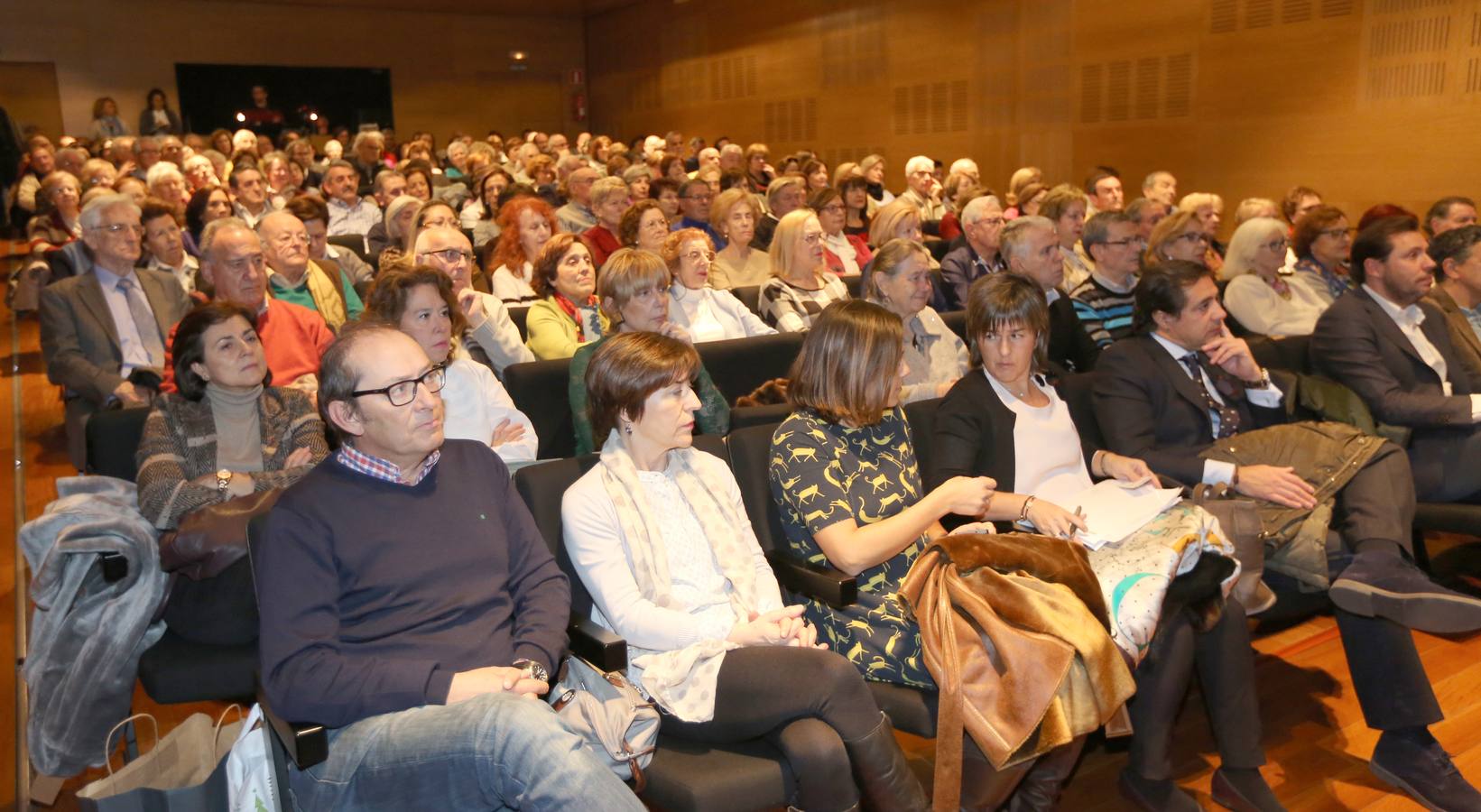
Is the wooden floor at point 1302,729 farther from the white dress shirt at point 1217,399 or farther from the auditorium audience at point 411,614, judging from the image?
the auditorium audience at point 411,614

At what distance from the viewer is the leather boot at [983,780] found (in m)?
2.14

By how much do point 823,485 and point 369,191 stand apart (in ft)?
28.6

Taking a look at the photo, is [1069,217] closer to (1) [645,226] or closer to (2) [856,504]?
(1) [645,226]

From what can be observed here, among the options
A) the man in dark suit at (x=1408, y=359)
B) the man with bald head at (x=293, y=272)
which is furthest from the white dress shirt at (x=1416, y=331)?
the man with bald head at (x=293, y=272)

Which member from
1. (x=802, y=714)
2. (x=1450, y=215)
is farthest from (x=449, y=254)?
(x=1450, y=215)

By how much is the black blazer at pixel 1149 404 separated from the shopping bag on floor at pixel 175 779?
2.31m

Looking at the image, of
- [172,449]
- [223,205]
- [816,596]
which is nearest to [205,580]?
[172,449]

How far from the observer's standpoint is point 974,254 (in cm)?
537

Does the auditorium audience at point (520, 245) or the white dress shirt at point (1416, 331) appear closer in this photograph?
the white dress shirt at point (1416, 331)

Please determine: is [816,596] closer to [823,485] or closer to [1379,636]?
[823,485]

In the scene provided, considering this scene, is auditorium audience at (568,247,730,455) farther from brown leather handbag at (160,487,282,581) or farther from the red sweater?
brown leather handbag at (160,487,282,581)

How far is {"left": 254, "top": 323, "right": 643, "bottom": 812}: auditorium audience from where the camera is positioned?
180 cm

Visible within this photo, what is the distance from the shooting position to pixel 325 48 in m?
16.7

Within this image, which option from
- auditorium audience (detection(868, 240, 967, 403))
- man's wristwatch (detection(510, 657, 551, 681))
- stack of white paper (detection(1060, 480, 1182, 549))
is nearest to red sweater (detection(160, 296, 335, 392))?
auditorium audience (detection(868, 240, 967, 403))
